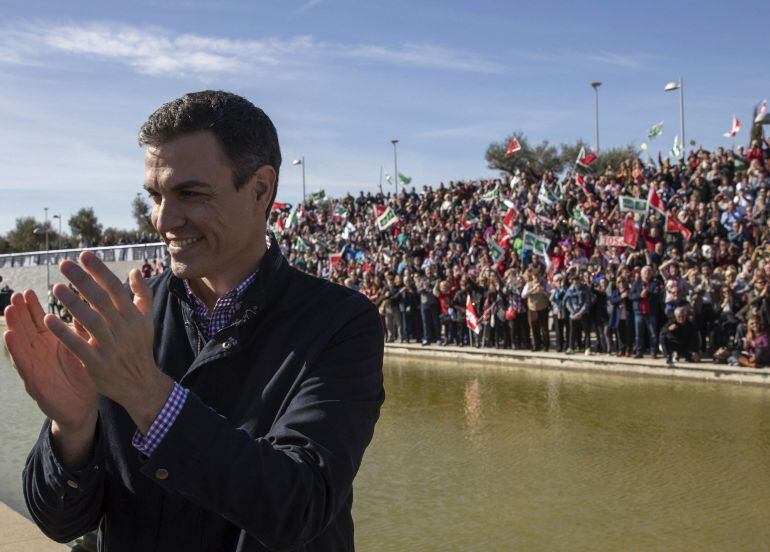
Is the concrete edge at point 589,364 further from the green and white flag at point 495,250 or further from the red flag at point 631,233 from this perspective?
the green and white flag at point 495,250

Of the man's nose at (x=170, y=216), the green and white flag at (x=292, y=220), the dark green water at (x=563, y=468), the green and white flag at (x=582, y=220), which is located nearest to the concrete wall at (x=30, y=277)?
the green and white flag at (x=292, y=220)

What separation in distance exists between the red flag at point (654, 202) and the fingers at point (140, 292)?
668 inches

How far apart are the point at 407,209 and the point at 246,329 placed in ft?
88.2

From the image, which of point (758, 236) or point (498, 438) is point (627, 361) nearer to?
point (758, 236)

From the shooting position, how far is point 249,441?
144 cm

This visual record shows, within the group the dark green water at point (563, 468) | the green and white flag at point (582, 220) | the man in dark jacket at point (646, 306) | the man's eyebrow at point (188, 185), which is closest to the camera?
the man's eyebrow at point (188, 185)

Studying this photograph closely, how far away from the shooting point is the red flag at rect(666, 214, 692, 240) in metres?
16.5

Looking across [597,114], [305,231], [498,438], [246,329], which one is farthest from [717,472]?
[597,114]

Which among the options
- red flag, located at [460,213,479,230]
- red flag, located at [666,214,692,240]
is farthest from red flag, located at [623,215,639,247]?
red flag, located at [460,213,479,230]

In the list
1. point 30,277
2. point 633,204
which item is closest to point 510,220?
point 633,204

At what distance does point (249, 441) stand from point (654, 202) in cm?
1711

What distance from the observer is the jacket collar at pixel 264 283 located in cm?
185

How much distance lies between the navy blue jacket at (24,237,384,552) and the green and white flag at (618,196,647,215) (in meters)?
16.6

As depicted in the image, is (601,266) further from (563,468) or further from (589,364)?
(563,468)
